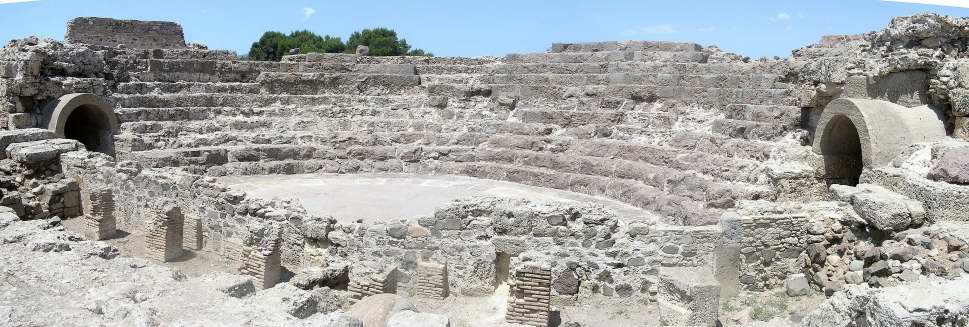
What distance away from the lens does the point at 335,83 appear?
57.9 ft

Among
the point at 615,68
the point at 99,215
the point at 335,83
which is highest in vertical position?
the point at 615,68

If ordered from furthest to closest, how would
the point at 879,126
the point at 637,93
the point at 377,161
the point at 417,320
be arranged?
the point at 377,161 → the point at 637,93 → the point at 879,126 → the point at 417,320

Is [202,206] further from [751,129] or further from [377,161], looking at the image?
[751,129]

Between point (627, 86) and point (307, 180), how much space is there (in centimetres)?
662

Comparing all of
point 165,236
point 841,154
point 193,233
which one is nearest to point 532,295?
point 165,236

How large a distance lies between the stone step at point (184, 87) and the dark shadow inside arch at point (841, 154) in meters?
12.2

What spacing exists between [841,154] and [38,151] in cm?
1244

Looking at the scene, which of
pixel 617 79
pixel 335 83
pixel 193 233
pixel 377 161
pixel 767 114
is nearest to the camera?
pixel 193 233

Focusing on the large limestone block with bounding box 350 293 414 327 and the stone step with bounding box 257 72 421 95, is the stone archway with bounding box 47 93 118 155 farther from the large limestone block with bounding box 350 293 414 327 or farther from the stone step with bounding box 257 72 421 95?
the large limestone block with bounding box 350 293 414 327

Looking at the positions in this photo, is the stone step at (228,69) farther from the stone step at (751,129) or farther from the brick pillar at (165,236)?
the stone step at (751,129)

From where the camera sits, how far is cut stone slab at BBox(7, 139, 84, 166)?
38.6ft

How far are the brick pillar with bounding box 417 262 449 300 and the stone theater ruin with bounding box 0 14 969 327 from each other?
2cm

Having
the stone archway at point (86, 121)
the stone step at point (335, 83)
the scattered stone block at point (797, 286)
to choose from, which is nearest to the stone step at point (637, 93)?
the stone step at point (335, 83)

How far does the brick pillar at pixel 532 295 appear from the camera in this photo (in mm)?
7156
